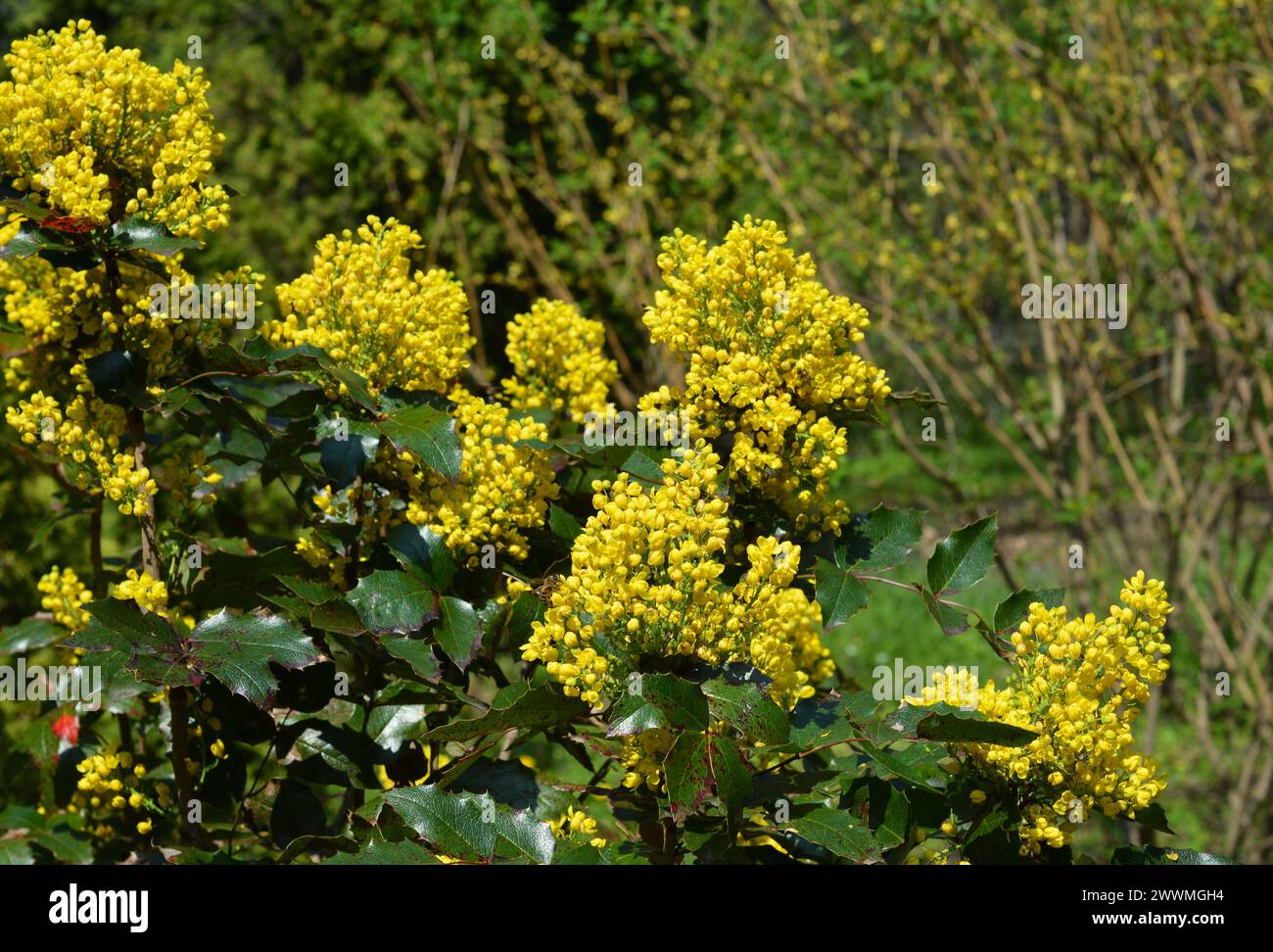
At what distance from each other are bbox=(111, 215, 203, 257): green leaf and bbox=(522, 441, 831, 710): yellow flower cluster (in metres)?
0.67

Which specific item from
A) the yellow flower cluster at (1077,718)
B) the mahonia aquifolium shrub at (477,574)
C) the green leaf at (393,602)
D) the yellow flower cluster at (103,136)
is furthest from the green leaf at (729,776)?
the yellow flower cluster at (103,136)

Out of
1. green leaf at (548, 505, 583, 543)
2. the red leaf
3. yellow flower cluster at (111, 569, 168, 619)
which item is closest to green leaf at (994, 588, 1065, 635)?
green leaf at (548, 505, 583, 543)

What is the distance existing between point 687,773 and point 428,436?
57cm

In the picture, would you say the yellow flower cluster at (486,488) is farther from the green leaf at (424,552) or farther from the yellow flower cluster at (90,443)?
the yellow flower cluster at (90,443)

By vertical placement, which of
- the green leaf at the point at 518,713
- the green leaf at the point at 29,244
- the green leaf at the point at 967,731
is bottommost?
the green leaf at the point at 967,731

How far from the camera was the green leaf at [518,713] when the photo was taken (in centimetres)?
149

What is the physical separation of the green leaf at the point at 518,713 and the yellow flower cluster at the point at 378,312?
591 mm

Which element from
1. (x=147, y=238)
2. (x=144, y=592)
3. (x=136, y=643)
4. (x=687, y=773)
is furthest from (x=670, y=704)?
(x=147, y=238)

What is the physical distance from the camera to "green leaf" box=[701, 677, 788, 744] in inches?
58.4

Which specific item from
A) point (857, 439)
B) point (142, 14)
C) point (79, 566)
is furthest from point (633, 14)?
point (142, 14)

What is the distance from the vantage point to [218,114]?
7148 millimetres

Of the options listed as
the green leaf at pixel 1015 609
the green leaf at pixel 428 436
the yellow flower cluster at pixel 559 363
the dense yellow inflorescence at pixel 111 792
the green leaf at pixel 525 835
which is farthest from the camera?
the yellow flower cluster at pixel 559 363
